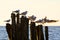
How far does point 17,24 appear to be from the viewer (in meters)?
18.0

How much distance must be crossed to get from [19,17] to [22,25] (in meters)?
0.79

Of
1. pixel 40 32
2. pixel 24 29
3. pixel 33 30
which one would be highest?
pixel 24 29

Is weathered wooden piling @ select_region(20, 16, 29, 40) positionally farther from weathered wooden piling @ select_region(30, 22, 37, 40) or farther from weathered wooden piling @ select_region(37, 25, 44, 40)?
weathered wooden piling @ select_region(37, 25, 44, 40)

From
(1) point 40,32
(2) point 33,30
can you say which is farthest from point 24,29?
(1) point 40,32

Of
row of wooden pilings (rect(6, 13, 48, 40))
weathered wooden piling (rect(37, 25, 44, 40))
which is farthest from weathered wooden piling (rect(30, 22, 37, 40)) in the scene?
row of wooden pilings (rect(6, 13, 48, 40))

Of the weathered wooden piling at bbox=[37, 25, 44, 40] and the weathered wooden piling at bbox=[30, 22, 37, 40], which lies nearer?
the weathered wooden piling at bbox=[30, 22, 37, 40]

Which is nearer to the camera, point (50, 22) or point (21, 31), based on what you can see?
A: point (21, 31)

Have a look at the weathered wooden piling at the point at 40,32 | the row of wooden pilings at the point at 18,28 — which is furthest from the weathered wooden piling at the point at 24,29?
the weathered wooden piling at the point at 40,32

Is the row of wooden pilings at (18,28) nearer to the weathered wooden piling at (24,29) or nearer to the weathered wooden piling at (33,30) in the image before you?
the weathered wooden piling at (24,29)

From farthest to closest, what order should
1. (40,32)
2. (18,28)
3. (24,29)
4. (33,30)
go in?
(40,32)
(33,30)
(24,29)
(18,28)

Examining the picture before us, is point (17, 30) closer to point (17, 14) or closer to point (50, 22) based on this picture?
point (17, 14)

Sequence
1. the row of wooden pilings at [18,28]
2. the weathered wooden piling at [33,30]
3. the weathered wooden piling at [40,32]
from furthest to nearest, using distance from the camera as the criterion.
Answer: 1. the weathered wooden piling at [40,32]
2. the weathered wooden piling at [33,30]
3. the row of wooden pilings at [18,28]

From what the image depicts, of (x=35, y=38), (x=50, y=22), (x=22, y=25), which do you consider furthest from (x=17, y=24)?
(x=50, y=22)

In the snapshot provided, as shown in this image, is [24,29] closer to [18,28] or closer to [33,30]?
[18,28]
